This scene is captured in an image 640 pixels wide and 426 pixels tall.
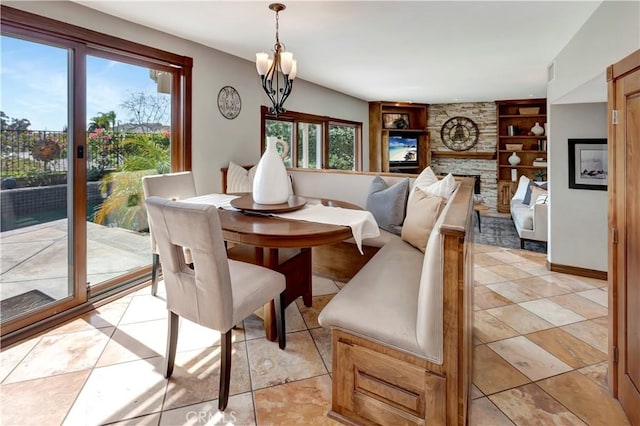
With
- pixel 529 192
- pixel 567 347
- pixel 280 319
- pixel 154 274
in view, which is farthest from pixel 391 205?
pixel 529 192

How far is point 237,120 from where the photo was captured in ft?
14.1

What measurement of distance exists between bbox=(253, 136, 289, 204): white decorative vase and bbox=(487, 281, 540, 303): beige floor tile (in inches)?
86.9

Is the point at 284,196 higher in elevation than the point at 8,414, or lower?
higher

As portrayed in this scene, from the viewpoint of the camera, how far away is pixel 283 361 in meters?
2.08

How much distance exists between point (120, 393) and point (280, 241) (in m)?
1.15

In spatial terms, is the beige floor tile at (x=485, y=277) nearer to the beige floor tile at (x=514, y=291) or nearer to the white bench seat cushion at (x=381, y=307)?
the beige floor tile at (x=514, y=291)

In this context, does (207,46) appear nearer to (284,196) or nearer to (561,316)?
(284,196)

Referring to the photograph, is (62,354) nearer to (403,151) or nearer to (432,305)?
(432,305)

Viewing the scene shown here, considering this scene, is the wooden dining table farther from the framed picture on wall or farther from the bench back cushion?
the framed picture on wall

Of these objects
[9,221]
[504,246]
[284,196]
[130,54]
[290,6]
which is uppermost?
[290,6]

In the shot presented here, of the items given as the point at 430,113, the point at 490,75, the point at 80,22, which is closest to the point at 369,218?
the point at 80,22

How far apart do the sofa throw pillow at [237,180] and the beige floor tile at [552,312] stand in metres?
2.99

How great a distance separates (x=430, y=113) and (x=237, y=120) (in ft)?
19.2

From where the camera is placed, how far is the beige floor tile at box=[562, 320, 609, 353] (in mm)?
2297
